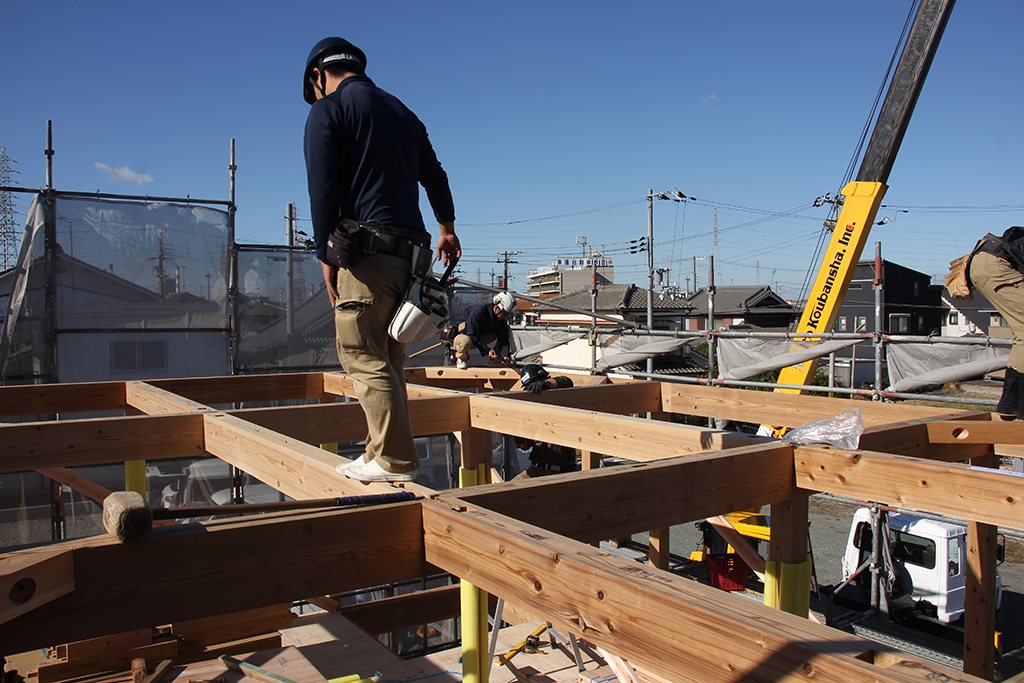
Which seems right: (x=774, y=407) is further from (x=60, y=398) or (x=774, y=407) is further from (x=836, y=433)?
(x=60, y=398)

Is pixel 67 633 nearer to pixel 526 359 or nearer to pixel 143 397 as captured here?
pixel 143 397

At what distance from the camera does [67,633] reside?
5.12ft

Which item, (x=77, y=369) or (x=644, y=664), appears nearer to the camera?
(x=644, y=664)

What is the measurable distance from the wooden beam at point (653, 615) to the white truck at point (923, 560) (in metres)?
8.97

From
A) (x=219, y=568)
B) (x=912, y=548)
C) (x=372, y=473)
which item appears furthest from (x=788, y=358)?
(x=219, y=568)

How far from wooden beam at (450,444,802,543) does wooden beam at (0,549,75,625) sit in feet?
3.08

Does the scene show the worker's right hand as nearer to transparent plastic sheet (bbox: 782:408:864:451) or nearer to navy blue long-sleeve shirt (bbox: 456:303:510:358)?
transparent plastic sheet (bbox: 782:408:864:451)

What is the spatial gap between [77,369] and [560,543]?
348 inches

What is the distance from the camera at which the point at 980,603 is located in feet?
10.5

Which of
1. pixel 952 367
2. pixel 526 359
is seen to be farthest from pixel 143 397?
pixel 526 359

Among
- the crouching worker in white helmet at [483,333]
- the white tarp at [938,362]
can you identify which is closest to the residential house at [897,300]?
the white tarp at [938,362]

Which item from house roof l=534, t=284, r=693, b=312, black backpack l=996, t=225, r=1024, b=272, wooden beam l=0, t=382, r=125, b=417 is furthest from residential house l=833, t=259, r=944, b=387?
wooden beam l=0, t=382, r=125, b=417

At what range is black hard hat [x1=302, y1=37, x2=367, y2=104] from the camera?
2.46 m

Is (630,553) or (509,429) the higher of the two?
(509,429)
